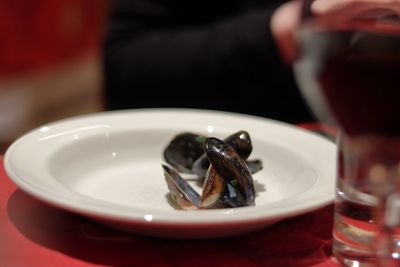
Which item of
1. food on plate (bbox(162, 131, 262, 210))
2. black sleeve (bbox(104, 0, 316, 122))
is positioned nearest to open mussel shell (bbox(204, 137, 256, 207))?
food on plate (bbox(162, 131, 262, 210))

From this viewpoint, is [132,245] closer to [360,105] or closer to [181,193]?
[181,193]

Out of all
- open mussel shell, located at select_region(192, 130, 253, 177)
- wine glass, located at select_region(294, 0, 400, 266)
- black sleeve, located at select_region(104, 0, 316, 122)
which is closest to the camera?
wine glass, located at select_region(294, 0, 400, 266)

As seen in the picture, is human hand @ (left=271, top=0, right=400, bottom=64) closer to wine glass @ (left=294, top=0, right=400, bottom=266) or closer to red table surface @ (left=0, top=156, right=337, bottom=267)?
wine glass @ (left=294, top=0, right=400, bottom=266)

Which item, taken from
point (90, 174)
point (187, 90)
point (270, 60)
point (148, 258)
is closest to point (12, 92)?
point (187, 90)

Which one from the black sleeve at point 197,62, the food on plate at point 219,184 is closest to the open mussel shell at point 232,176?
the food on plate at point 219,184

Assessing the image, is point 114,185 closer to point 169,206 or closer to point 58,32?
point 169,206
